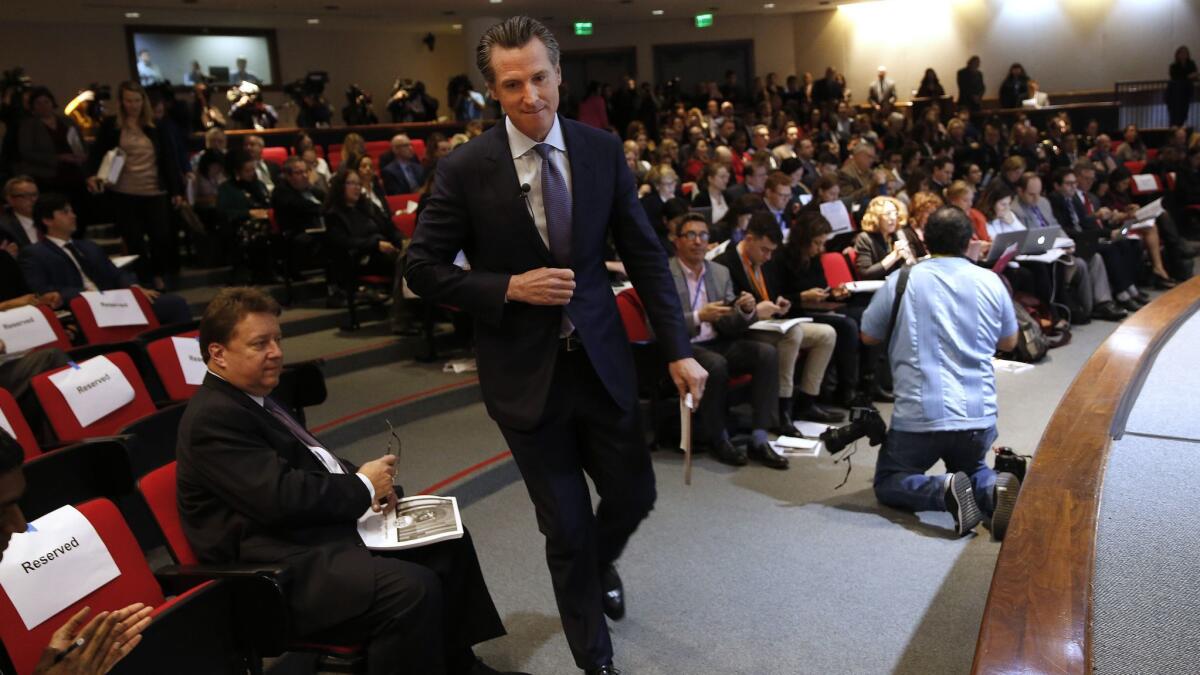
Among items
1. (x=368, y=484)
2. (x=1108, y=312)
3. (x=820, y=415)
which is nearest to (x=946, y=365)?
(x=820, y=415)

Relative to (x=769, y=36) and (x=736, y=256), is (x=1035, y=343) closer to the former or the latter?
(x=736, y=256)

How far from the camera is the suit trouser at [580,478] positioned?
213 centimetres

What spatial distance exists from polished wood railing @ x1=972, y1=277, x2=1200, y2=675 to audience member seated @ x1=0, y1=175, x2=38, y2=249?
4670mm

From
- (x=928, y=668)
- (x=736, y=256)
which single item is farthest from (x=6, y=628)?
(x=736, y=256)

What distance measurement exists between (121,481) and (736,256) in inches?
117

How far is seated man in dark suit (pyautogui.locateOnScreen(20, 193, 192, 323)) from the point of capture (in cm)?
446

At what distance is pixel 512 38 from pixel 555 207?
1.17 feet

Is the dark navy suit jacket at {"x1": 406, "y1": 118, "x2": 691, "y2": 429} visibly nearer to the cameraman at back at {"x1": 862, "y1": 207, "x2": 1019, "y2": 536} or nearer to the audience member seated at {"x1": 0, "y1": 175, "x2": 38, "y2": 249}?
the cameraman at back at {"x1": 862, "y1": 207, "x2": 1019, "y2": 536}

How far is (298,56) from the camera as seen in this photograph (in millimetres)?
15258

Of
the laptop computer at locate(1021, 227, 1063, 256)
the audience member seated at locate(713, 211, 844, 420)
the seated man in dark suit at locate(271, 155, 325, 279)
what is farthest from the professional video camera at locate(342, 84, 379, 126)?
the audience member seated at locate(713, 211, 844, 420)

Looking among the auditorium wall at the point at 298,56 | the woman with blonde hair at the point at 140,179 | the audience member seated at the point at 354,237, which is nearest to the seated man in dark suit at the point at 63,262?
the woman with blonde hair at the point at 140,179

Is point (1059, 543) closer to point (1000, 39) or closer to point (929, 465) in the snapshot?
point (929, 465)

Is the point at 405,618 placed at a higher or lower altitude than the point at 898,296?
lower

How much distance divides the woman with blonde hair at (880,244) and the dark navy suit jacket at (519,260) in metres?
3.57
